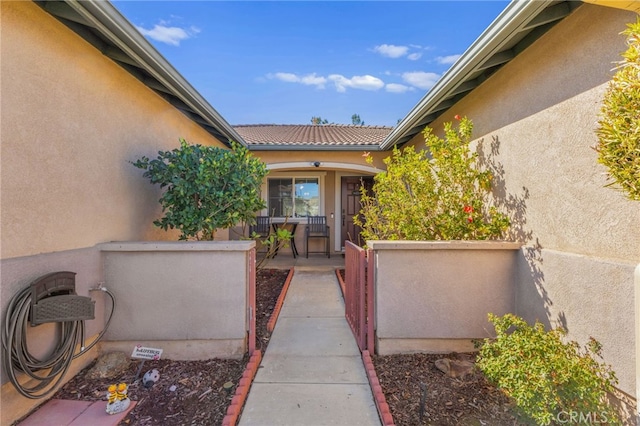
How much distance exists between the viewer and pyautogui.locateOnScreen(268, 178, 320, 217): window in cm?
967

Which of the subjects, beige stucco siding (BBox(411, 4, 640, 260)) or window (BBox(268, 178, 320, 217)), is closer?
beige stucco siding (BBox(411, 4, 640, 260))

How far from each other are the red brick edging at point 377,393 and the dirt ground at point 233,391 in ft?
0.28

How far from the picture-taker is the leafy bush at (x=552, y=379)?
2068 millimetres

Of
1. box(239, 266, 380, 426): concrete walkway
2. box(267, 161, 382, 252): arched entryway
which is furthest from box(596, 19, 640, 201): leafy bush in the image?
box(267, 161, 382, 252): arched entryway

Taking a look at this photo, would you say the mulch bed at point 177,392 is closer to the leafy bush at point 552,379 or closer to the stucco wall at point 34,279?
the stucco wall at point 34,279

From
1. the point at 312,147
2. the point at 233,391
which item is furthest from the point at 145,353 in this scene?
the point at 312,147

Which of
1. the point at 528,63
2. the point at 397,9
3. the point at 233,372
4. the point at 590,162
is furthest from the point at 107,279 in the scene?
the point at 397,9

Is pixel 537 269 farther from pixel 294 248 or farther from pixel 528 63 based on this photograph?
pixel 294 248

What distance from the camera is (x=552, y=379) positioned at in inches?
84.4

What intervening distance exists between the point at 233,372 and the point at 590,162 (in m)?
3.87

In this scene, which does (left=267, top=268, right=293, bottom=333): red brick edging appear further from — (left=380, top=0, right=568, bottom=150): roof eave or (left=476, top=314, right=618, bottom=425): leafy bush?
(left=380, top=0, right=568, bottom=150): roof eave

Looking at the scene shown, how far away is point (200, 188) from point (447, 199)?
3.25 metres

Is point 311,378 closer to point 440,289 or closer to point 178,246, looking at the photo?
point 440,289

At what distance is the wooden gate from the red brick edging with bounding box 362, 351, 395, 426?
0.66 feet
